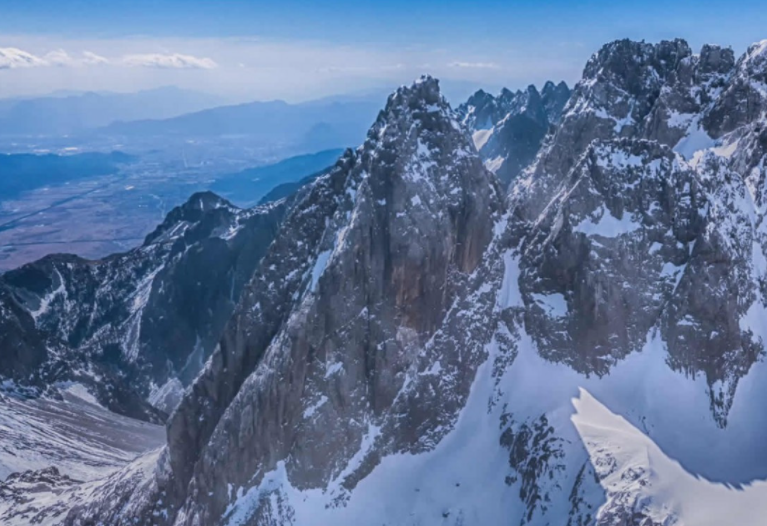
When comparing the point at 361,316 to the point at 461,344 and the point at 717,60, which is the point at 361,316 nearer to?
the point at 461,344

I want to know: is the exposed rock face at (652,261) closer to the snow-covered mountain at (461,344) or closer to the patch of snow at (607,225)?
the patch of snow at (607,225)

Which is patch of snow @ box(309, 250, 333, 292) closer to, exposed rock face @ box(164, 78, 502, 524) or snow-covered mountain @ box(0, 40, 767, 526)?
exposed rock face @ box(164, 78, 502, 524)

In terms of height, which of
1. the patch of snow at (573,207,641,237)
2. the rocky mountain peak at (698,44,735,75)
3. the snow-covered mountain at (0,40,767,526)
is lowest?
the snow-covered mountain at (0,40,767,526)

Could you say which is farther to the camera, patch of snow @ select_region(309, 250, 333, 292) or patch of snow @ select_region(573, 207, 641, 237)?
patch of snow @ select_region(573, 207, 641, 237)

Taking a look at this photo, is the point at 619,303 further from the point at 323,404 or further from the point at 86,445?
the point at 86,445

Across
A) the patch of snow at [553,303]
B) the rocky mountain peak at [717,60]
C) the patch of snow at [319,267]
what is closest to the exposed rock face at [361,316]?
the patch of snow at [319,267]

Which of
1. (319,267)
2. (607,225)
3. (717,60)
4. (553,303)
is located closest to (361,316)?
(319,267)

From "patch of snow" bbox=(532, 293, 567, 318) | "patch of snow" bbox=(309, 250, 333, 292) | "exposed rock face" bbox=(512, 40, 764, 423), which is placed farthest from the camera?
"patch of snow" bbox=(532, 293, 567, 318)

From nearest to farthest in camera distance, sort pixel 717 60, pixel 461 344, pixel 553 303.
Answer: pixel 461 344, pixel 553 303, pixel 717 60

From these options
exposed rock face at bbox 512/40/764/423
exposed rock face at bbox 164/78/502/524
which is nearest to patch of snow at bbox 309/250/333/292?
exposed rock face at bbox 164/78/502/524
